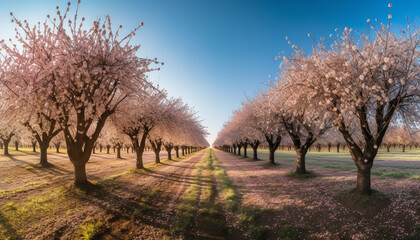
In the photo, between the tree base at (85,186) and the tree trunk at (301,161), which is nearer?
the tree base at (85,186)

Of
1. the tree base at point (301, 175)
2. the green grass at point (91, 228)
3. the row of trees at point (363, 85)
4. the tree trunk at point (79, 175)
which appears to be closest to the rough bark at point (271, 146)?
the tree base at point (301, 175)

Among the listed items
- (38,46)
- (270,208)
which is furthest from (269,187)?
(38,46)

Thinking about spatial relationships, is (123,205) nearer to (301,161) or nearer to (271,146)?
(301,161)

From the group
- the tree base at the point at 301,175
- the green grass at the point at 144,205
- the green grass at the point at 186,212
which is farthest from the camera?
the tree base at the point at 301,175

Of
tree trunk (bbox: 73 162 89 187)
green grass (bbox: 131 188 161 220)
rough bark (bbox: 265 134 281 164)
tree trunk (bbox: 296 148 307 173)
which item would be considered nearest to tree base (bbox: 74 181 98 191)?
tree trunk (bbox: 73 162 89 187)

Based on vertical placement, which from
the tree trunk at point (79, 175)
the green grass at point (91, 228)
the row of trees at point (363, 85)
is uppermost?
the row of trees at point (363, 85)

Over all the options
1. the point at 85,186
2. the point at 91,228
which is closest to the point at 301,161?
the point at 91,228

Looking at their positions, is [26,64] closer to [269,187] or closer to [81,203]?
[81,203]

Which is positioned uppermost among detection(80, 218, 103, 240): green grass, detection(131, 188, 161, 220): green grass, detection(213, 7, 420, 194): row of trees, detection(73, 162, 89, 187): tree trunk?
detection(213, 7, 420, 194): row of trees

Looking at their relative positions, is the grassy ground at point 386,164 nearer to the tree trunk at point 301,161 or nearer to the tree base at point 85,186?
the tree trunk at point 301,161

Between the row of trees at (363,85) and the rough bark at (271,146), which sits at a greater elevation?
the row of trees at (363,85)

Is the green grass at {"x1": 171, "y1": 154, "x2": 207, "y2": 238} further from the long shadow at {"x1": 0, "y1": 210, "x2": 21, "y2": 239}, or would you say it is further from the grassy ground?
the grassy ground

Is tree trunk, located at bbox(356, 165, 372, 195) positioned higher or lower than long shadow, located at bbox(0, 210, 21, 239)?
higher

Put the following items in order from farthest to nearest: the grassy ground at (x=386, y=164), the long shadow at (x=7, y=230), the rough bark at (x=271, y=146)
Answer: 1. the rough bark at (x=271, y=146)
2. the grassy ground at (x=386, y=164)
3. the long shadow at (x=7, y=230)
